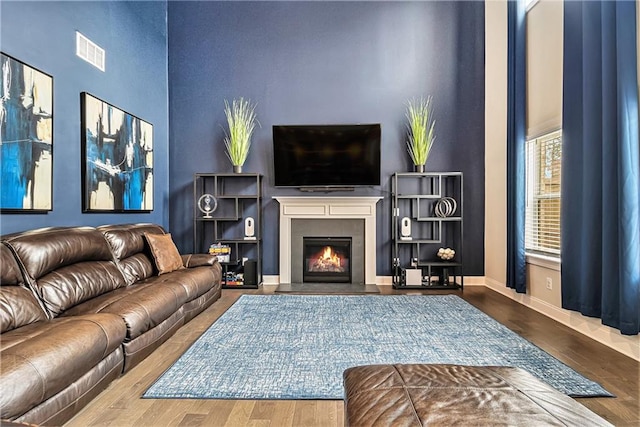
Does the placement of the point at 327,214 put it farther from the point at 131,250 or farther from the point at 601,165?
the point at 601,165

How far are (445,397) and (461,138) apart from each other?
4860mm

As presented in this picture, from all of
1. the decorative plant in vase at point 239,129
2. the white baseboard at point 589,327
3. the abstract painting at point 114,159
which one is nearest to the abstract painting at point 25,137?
the abstract painting at point 114,159

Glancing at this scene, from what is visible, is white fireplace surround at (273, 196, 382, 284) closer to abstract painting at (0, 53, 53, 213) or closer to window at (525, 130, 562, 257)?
window at (525, 130, 562, 257)

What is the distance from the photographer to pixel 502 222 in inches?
195

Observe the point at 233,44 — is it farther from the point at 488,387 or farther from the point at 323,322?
the point at 488,387

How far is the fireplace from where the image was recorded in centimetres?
547

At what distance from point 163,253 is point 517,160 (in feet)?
13.7

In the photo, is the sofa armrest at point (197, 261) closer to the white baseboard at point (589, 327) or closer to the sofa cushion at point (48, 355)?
the sofa cushion at point (48, 355)

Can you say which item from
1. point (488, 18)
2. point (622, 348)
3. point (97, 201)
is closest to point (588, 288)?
point (622, 348)

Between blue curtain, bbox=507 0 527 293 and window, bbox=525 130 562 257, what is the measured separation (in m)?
0.13

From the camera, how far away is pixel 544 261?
13.0 feet

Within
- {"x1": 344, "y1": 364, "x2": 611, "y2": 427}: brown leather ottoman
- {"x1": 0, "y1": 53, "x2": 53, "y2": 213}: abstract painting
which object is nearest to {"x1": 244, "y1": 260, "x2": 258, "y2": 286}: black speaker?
{"x1": 0, "y1": 53, "x2": 53, "y2": 213}: abstract painting

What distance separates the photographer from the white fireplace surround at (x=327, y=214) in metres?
5.32

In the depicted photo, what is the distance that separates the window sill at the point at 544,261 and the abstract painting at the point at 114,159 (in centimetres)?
467
